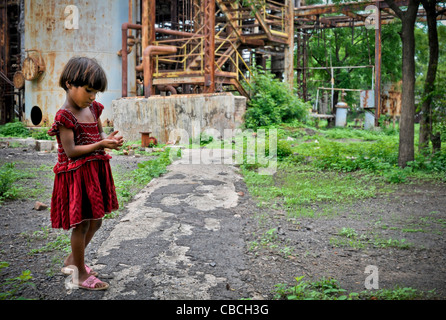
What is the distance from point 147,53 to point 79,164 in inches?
391

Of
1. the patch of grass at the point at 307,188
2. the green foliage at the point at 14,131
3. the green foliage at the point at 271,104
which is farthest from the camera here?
the green foliage at the point at 14,131

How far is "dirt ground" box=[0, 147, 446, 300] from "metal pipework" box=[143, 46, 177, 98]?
6984mm

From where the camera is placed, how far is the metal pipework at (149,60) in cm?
1220

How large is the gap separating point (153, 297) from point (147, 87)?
33.9ft

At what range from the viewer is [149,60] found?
40.9ft

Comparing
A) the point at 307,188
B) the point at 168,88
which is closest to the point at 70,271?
the point at 307,188

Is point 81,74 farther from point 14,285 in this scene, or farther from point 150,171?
point 150,171

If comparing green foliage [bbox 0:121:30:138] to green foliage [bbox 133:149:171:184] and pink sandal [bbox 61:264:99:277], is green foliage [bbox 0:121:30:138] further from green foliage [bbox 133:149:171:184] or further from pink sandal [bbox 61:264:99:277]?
pink sandal [bbox 61:264:99:277]

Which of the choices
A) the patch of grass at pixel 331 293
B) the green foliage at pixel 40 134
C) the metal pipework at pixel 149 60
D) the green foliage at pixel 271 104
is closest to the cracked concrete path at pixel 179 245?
the patch of grass at pixel 331 293

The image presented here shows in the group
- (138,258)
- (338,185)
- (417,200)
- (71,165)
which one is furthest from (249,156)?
(71,165)

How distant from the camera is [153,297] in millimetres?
2799

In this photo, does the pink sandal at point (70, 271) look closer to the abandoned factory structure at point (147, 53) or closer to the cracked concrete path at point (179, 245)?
the cracked concrete path at point (179, 245)

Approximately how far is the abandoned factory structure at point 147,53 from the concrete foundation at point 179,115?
3cm

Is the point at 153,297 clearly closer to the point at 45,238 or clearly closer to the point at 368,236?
the point at 45,238
